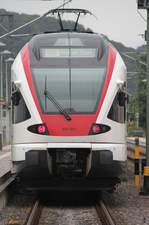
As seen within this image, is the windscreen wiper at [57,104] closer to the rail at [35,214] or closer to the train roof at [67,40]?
the train roof at [67,40]

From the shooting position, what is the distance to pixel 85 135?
11.9 metres

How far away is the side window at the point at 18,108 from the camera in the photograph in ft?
39.8

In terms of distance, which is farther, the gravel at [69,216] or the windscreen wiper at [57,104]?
the windscreen wiper at [57,104]

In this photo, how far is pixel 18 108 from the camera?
12289 millimetres

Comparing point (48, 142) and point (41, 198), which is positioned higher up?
point (48, 142)

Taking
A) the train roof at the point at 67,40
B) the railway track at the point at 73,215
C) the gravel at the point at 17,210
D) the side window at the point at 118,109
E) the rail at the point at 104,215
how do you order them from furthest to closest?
the train roof at the point at 67,40 < the side window at the point at 118,109 < the gravel at the point at 17,210 < the railway track at the point at 73,215 < the rail at the point at 104,215

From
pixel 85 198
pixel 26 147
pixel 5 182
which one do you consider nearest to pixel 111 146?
pixel 26 147

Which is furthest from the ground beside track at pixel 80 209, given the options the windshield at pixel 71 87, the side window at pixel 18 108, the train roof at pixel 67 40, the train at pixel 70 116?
the train roof at pixel 67 40

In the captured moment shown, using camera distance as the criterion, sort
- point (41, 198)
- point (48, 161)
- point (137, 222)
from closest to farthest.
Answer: point (137, 222)
point (48, 161)
point (41, 198)

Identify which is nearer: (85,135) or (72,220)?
(72,220)


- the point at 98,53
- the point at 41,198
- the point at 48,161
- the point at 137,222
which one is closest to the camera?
the point at 137,222

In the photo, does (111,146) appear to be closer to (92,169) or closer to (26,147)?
(92,169)

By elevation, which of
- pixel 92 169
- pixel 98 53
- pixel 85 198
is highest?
Result: pixel 98 53

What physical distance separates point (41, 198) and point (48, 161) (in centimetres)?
221
